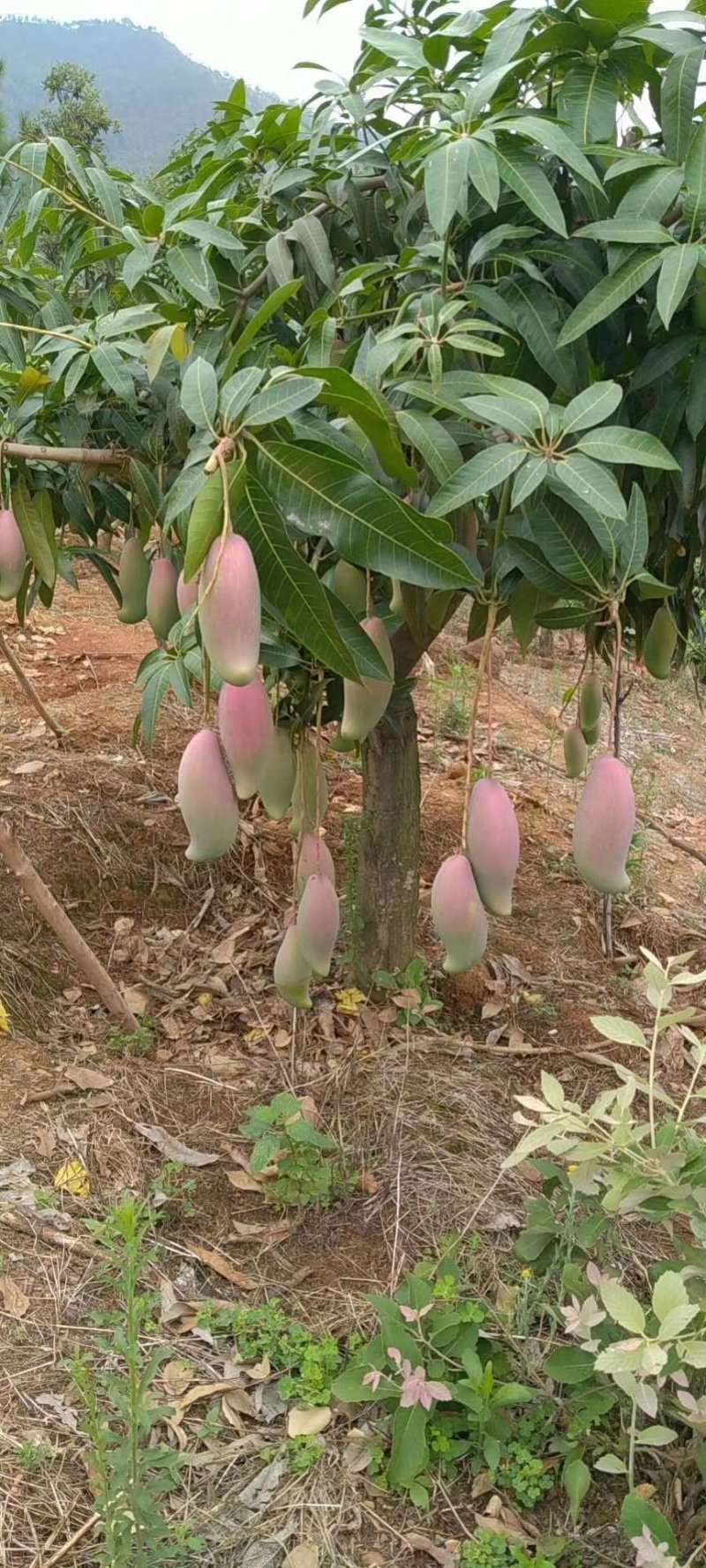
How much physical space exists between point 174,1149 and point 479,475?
1.25m

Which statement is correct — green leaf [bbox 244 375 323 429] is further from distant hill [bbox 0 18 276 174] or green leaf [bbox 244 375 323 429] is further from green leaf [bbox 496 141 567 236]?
distant hill [bbox 0 18 276 174]

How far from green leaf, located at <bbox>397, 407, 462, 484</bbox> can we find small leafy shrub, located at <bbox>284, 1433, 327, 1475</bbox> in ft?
3.56

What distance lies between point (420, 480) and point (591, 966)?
4.93 feet

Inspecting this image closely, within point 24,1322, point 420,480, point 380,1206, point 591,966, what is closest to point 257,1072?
point 380,1206

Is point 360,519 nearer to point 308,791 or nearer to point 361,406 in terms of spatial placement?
point 361,406

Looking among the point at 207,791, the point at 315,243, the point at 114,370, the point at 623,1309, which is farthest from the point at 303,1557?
the point at 315,243

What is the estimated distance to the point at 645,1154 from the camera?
1.16 m

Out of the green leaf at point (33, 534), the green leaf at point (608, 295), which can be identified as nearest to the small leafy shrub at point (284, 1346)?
the green leaf at point (33, 534)

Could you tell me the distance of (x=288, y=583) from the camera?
81 cm

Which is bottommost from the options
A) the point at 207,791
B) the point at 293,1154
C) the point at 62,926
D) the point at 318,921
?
the point at 293,1154

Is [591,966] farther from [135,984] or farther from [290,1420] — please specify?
[290,1420]

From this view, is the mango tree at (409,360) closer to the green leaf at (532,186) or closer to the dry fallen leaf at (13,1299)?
the green leaf at (532,186)

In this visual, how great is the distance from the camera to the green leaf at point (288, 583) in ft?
2.56

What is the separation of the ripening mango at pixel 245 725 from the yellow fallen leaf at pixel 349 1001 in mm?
1196
